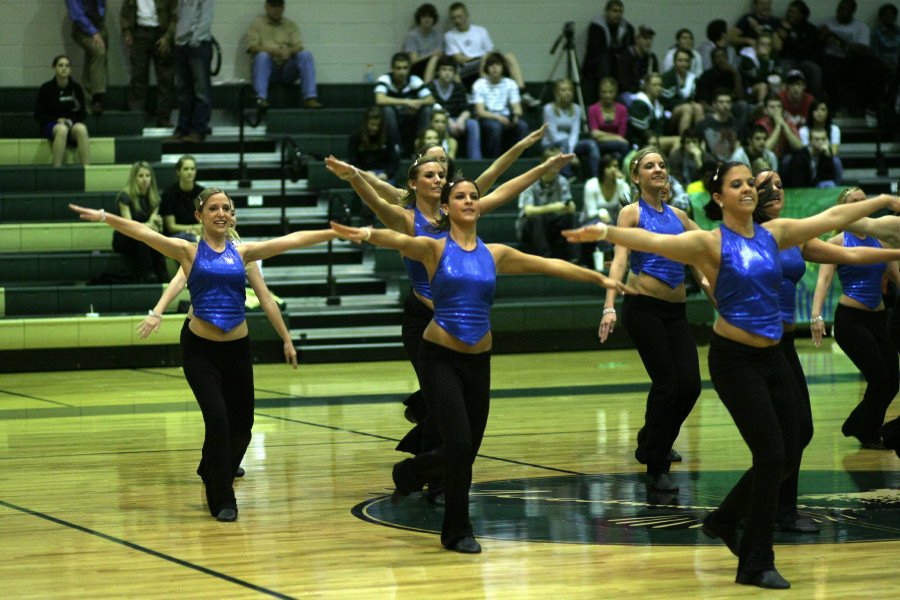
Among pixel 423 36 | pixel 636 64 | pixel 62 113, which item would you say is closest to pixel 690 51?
pixel 636 64

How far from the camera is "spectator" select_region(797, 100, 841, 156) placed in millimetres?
17016

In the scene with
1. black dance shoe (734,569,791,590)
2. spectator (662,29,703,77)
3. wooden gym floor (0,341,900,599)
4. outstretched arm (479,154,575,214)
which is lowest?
wooden gym floor (0,341,900,599)

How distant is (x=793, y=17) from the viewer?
19.2m

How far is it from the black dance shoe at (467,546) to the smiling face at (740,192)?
183cm

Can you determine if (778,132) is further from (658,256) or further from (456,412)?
(456,412)

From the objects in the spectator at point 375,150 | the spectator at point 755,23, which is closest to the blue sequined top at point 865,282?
the spectator at point 375,150

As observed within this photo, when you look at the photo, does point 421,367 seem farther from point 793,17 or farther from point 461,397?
point 793,17

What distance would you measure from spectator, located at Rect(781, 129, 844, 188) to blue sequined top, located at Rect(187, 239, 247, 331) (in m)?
10.8

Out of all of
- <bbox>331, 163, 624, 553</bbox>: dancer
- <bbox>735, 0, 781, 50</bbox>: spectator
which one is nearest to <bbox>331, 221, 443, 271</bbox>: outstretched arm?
<bbox>331, 163, 624, 553</bbox>: dancer

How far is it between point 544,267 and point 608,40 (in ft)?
41.9

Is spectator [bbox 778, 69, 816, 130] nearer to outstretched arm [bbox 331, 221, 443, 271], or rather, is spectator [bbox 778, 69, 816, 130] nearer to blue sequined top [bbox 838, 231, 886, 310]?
blue sequined top [bbox 838, 231, 886, 310]

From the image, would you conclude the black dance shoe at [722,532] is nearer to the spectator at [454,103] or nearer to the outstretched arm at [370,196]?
the outstretched arm at [370,196]

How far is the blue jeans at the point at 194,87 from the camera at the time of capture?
53.1ft

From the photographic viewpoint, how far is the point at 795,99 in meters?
17.5
